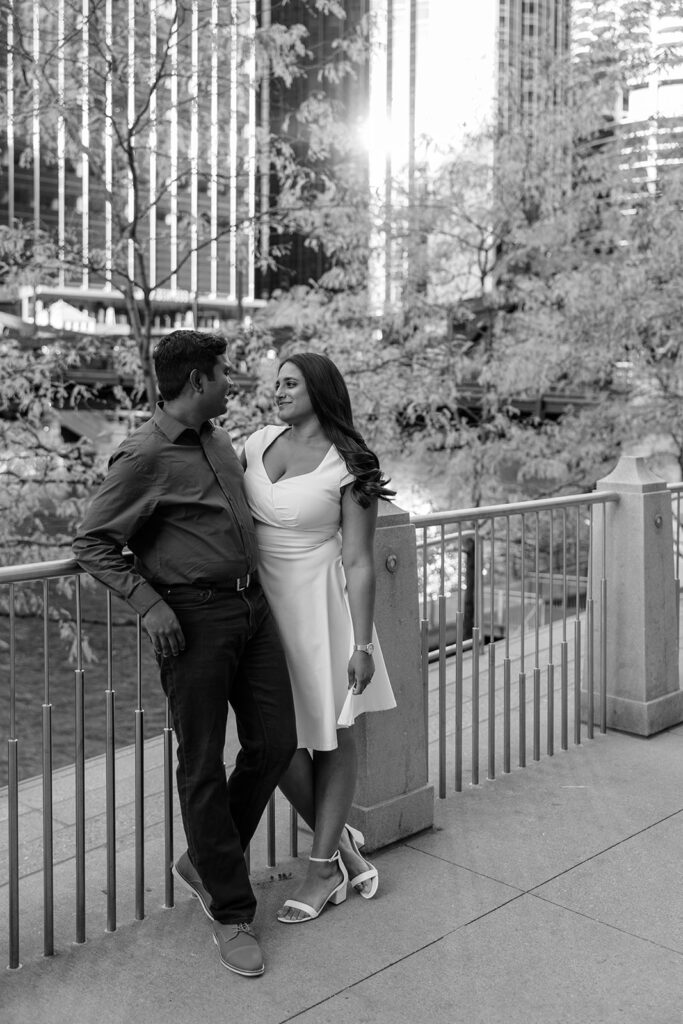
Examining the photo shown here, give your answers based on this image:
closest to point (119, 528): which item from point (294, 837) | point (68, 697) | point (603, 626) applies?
point (294, 837)

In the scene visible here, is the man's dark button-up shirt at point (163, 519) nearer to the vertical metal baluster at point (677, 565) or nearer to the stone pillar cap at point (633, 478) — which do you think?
the stone pillar cap at point (633, 478)

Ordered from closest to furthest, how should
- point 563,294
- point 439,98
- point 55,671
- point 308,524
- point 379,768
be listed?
point 308,524 → point 379,768 → point 563,294 → point 439,98 → point 55,671

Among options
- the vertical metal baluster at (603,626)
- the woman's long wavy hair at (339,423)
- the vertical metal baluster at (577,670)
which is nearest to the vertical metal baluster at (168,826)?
the woman's long wavy hair at (339,423)

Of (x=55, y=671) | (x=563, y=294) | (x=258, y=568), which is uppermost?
(x=563, y=294)

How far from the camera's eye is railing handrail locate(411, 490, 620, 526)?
5.01 metres

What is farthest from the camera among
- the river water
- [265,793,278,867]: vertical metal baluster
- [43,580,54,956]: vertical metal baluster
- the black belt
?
the river water

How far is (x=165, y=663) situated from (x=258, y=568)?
52cm

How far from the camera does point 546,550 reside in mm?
6016

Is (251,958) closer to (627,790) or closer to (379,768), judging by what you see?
(379,768)

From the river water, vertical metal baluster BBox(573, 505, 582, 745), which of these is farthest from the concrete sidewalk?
the river water

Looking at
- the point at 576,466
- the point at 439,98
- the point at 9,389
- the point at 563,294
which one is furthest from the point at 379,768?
the point at 439,98

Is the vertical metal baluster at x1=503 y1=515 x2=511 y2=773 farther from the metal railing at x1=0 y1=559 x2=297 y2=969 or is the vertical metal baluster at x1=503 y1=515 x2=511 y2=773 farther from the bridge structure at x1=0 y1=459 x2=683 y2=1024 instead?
the metal railing at x1=0 y1=559 x2=297 y2=969

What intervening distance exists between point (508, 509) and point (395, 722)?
1.24 meters

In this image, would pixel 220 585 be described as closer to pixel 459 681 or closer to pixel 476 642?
pixel 459 681
